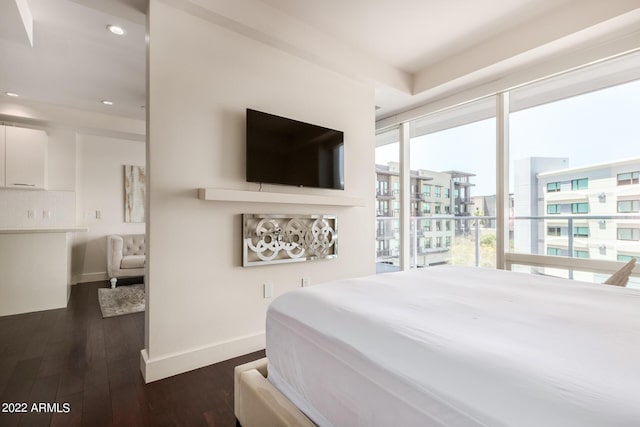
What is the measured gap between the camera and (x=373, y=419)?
776 millimetres

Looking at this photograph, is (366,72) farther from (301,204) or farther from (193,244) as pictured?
(193,244)

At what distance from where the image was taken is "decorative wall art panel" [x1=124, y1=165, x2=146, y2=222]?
16.2 ft

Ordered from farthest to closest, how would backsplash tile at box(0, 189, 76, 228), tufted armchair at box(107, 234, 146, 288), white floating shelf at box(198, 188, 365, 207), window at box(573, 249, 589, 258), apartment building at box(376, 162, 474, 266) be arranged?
tufted armchair at box(107, 234, 146, 288)
backsplash tile at box(0, 189, 76, 228)
apartment building at box(376, 162, 474, 266)
window at box(573, 249, 589, 258)
white floating shelf at box(198, 188, 365, 207)

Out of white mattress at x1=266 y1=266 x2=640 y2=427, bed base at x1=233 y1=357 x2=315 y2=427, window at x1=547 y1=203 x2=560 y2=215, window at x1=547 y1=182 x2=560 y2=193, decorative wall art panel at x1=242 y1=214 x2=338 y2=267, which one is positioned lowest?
bed base at x1=233 y1=357 x2=315 y2=427

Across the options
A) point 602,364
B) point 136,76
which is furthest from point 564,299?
point 136,76

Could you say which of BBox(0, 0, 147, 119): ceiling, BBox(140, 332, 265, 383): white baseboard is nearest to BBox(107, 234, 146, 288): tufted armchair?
BBox(0, 0, 147, 119): ceiling

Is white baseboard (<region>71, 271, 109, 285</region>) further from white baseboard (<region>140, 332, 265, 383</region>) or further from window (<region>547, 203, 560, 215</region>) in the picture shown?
window (<region>547, 203, 560, 215</region>)

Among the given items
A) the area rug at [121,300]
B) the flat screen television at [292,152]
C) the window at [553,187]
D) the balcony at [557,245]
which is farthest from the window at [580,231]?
the area rug at [121,300]

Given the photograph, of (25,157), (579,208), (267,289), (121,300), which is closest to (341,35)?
(267,289)

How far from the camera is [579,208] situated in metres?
2.67

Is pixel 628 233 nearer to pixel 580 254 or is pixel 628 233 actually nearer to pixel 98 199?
pixel 580 254

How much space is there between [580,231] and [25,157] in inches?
253

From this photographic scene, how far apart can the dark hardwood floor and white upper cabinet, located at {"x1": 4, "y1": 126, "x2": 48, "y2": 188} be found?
6.99 feet

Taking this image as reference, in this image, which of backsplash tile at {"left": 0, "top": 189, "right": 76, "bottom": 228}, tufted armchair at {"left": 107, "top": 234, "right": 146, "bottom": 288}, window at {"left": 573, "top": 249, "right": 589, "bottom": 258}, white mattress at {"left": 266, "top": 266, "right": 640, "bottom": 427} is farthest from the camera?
A: tufted armchair at {"left": 107, "top": 234, "right": 146, "bottom": 288}
